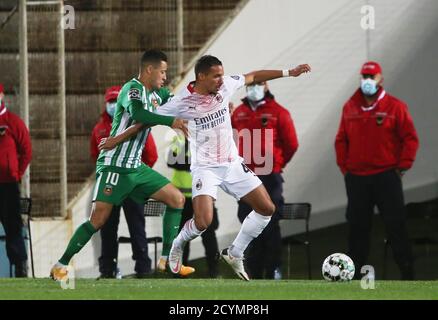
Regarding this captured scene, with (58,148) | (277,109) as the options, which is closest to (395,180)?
(277,109)

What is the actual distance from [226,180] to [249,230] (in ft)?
1.68

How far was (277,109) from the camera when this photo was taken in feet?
47.4

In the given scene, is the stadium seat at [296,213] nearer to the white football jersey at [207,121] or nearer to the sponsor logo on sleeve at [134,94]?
the white football jersey at [207,121]

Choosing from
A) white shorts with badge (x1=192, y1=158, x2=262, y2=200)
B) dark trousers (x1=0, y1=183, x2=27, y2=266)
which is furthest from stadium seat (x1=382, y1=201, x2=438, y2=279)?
dark trousers (x1=0, y1=183, x2=27, y2=266)

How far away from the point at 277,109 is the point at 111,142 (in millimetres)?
3365

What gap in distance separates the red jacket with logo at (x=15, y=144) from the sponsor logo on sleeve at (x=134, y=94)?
3421mm

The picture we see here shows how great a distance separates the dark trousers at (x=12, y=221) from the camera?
570 inches

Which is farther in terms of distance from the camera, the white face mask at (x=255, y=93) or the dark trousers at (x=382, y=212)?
the white face mask at (x=255, y=93)

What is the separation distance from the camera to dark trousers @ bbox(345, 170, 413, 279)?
13562 millimetres

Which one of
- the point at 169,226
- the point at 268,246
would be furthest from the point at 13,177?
the point at 169,226

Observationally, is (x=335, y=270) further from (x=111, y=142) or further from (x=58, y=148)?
(x=58, y=148)

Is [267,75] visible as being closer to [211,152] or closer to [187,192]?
[211,152]

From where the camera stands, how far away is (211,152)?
1175 cm

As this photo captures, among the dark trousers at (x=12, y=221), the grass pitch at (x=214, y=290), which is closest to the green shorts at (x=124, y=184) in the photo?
the grass pitch at (x=214, y=290)
